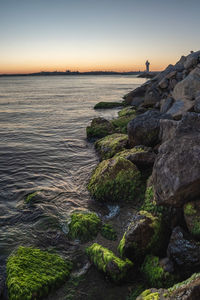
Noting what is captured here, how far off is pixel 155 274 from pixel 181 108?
10772 mm

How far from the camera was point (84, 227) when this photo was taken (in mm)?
7223

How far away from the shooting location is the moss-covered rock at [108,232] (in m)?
6.92

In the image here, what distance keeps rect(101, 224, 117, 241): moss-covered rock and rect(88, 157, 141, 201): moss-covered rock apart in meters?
1.58

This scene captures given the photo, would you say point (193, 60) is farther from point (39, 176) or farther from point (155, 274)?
point (155, 274)

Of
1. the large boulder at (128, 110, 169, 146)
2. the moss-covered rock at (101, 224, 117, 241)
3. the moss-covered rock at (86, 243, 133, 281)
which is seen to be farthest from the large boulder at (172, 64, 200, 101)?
the moss-covered rock at (86, 243, 133, 281)

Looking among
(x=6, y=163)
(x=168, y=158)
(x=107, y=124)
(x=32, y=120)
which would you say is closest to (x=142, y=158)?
(x=168, y=158)

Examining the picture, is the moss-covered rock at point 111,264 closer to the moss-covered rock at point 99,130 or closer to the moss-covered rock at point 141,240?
the moss-covered rock at point 141,240

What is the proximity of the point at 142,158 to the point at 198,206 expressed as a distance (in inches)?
161

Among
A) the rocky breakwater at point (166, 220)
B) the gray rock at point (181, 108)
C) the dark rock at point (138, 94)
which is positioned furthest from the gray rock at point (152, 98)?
the rocky breakwater at point (166, 220)

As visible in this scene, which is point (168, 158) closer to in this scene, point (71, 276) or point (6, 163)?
point (71, 276)

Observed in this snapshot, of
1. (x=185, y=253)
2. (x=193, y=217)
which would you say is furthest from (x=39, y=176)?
(x=185, y=253)

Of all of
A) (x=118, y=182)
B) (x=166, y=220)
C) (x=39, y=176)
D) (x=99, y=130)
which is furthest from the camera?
(x=99, y=130)

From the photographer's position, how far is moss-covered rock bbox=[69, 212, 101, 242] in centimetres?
706

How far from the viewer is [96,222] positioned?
7.48 meters
